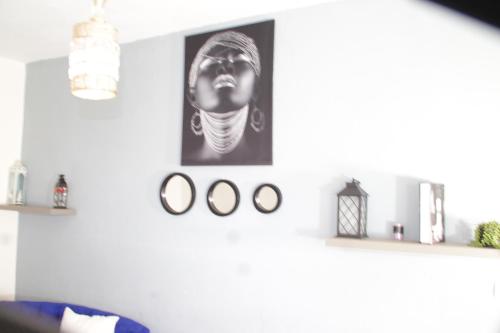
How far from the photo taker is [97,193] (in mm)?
2930

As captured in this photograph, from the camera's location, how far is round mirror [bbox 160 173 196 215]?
2.54 m

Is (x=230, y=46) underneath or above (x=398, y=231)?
above

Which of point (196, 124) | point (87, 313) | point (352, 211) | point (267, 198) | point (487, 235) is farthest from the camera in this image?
point (87, 313)

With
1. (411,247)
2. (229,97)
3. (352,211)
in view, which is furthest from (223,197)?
(411,247)

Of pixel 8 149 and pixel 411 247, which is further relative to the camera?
pixel 8 149

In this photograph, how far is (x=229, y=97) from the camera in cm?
246

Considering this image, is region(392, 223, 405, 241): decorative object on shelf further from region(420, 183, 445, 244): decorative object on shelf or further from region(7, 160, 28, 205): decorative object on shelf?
region(7, 160, 28, 205): decorative object on shelf

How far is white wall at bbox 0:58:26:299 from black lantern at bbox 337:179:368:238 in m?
2.59

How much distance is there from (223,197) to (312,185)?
541mm

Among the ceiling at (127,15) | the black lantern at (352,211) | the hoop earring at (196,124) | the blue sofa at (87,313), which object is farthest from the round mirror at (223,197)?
the ceiling at (127,15)

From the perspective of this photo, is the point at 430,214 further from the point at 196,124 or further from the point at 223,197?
the point at 196,124

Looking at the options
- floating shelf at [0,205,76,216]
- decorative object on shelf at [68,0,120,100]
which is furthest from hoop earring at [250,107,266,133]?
floating shelf at [0,205,76,216]

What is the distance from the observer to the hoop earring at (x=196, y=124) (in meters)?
2.54

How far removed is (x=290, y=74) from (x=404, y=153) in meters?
0.73
